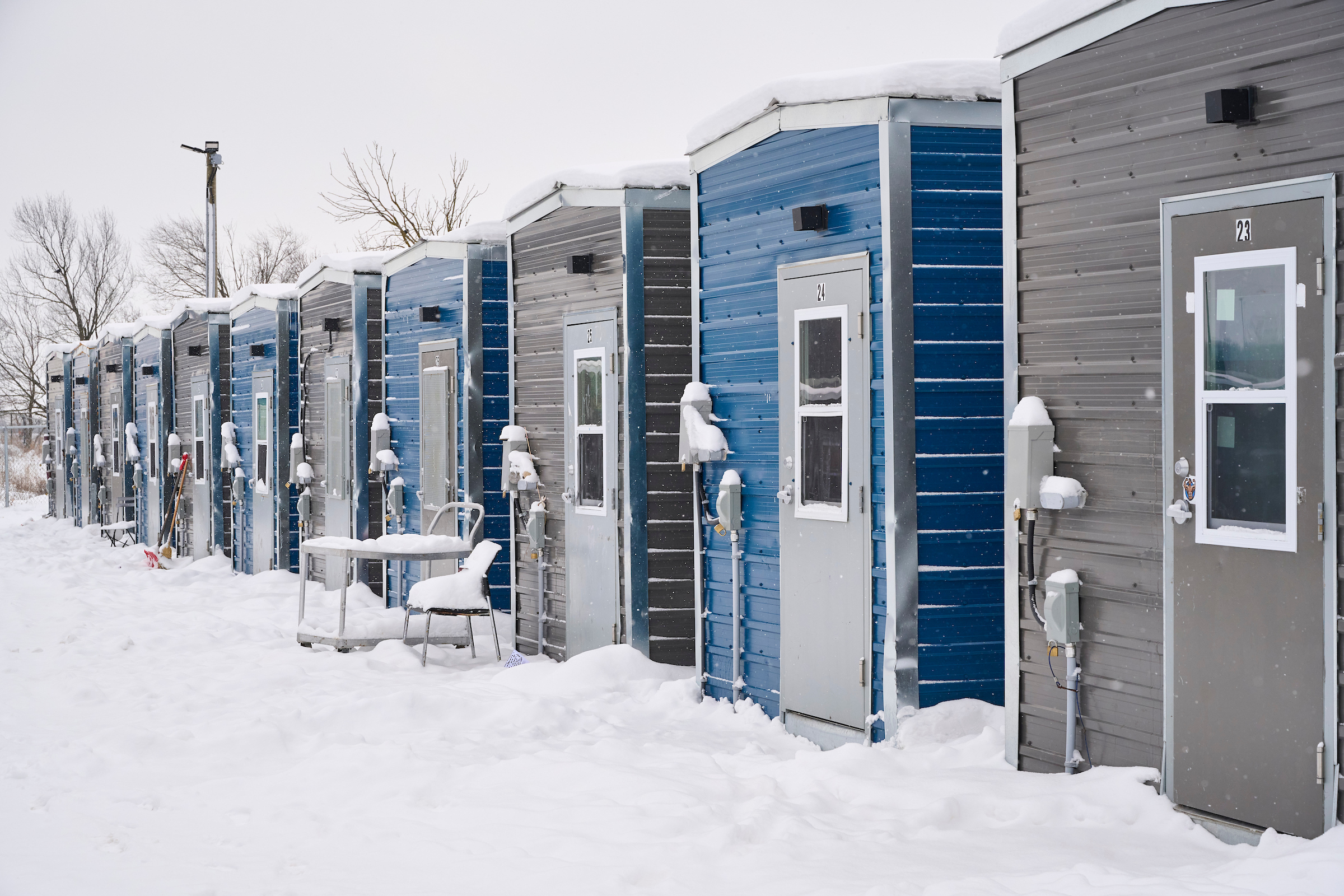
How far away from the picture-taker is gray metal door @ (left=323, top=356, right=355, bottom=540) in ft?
44.4

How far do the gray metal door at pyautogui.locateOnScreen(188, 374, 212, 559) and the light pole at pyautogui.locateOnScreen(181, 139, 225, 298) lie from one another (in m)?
5.70

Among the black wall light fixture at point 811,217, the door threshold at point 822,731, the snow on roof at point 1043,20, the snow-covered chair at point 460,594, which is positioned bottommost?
the door threshold at point 822,731

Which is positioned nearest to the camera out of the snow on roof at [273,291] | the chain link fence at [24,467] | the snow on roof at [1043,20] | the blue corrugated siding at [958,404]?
the snow on roof at [1043,20]

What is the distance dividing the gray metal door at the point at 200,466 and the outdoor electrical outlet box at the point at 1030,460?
15339 mm

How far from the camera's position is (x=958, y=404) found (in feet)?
21.7

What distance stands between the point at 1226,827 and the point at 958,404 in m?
2.57

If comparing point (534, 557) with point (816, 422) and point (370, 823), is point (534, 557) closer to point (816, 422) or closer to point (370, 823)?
point (816, 422)

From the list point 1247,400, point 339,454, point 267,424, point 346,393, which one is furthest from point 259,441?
point 1247,400

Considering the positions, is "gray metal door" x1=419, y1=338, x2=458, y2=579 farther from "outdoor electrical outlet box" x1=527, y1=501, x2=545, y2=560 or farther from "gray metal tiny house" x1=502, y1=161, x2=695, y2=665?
"gray metal tiny house" x1=502, y1=161, x2=695, y2=665

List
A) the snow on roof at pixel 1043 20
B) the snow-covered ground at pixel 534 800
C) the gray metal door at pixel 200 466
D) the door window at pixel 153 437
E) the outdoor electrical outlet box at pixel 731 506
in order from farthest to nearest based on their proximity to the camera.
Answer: the door window at pixel 153 437 < the gray metal door at pixel 200 466 < the outdoor electrical outlet box at pixel 731 506 < the snow on roof at pixel 1043 20 < the snow-covered ground at pixel 534 800

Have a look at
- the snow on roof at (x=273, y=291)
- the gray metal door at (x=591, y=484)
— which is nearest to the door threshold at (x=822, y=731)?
the gray metal door at (x=591, y=484)

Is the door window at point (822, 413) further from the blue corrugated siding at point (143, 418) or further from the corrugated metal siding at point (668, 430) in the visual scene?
the blue corrugated siding at point (143, 418)

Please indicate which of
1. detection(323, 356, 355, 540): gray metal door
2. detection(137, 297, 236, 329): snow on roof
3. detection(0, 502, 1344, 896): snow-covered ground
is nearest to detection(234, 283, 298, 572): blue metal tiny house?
detection(137, 297, 236, 329): snow on roof

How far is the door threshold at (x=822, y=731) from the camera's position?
22.0ft
